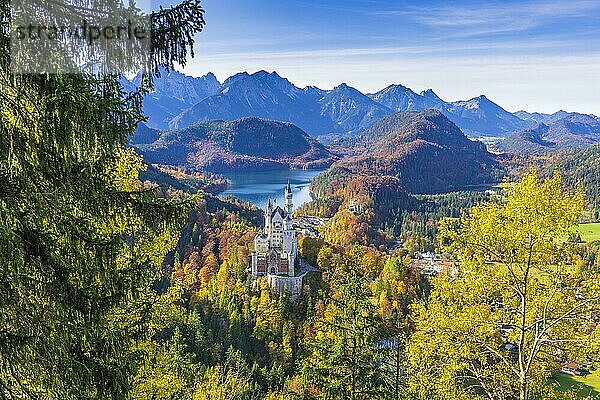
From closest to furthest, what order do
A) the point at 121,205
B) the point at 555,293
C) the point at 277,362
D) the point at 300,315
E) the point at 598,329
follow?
the point at 121,205 → the point at 598,329 → the point at 555,293 → the point at 277,362 → the point at 300,315

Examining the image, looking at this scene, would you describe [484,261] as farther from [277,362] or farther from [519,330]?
[277,362]

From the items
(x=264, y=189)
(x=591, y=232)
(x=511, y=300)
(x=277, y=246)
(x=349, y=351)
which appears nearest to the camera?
(x=511, y=300)

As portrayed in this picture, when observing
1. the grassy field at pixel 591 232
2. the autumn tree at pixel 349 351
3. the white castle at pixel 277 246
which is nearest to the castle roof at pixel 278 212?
the white castle at pixel 277 246

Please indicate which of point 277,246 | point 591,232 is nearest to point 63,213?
point 277,246

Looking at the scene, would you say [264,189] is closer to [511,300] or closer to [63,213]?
[511,300]

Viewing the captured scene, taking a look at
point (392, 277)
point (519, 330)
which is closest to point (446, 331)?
point (519, 330)

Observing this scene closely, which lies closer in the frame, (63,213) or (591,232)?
(63,213)

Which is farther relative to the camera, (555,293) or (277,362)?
(277,362)
